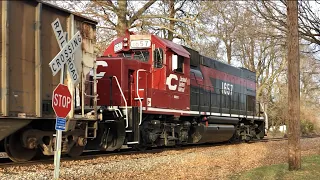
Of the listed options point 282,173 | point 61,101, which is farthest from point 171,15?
point 61,101

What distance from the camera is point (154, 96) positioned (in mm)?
13125

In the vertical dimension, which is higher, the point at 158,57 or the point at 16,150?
the point at 158,57

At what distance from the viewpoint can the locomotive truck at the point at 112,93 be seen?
813cm

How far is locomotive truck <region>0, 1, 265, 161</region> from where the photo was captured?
26.7 feet

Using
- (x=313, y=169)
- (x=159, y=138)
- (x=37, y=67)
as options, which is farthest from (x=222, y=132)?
(x=37, y=67)

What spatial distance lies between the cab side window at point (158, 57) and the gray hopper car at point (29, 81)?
4.19m

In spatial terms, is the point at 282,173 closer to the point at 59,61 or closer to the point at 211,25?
the point at 59,61

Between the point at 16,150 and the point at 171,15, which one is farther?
the point at 171,15

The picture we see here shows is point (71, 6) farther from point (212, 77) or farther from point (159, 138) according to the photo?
point (159, 138)

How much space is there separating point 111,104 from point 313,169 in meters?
6.21

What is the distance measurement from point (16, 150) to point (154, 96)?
5288 millimetres

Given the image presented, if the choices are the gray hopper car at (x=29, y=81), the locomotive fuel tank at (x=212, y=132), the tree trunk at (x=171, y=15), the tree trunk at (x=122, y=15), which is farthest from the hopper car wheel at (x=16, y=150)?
the tree trunk at (x=171, y=15)

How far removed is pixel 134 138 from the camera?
1197cm

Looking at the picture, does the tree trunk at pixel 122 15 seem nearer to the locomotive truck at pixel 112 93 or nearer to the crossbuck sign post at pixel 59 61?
the locomotive truck at pixel 112 93
